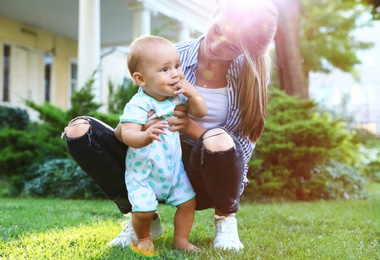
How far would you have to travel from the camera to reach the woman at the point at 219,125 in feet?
7.93

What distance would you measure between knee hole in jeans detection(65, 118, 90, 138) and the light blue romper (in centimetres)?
23

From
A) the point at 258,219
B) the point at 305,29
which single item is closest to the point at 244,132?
the point at 258,219

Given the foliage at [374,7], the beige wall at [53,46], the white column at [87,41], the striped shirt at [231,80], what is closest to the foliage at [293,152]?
the foliage at [374,7]

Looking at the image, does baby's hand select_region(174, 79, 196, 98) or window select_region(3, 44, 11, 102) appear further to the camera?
window select_region(3, 44, 11, 102)

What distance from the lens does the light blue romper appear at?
2363 millimetres

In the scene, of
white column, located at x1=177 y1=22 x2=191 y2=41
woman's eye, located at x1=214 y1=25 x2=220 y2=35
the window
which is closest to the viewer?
woman's eye, located at x1=214 y1=25 x2=220 y2=35

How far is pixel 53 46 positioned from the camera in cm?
1466

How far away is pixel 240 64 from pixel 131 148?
714mm

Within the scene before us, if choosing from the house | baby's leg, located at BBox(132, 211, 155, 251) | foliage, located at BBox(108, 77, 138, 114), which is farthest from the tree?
baby's leg, located at BBox(132, 211, 155, 251)

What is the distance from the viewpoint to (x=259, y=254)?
2.42m

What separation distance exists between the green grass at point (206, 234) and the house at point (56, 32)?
7530 millimetres

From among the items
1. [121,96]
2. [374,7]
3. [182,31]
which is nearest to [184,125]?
[121,96]

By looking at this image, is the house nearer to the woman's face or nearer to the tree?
the tree

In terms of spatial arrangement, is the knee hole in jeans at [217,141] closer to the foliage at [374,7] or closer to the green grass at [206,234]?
the green grass at [206,234]
